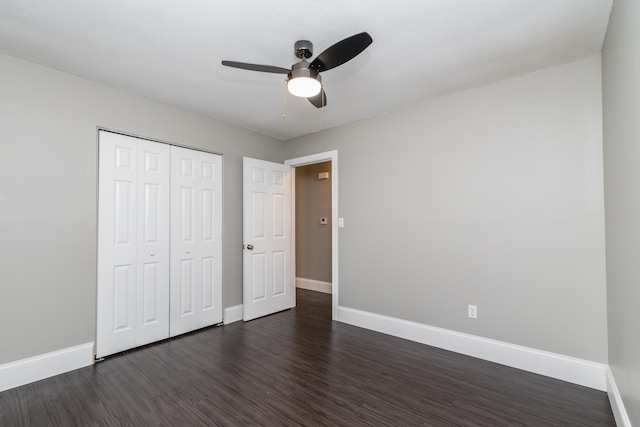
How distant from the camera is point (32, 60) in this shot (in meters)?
2.40

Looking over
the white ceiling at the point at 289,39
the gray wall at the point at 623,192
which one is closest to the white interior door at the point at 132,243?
the white ceiling at the point at 289,39

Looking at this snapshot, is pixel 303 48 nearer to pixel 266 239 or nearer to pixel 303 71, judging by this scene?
pixel 303 71

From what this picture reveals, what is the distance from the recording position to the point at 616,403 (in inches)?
74.9

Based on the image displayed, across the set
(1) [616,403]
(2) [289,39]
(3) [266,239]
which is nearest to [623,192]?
(1) [616,403]

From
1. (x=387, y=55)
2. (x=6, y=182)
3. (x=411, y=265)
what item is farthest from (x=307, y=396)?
(x=6, y=182)

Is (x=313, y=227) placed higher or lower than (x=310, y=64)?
lower

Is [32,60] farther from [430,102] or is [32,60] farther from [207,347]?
[430,102]

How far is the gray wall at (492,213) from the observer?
235cm

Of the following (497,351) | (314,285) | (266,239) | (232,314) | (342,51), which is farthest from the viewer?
(314,285)

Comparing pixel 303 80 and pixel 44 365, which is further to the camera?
pixel 44 365

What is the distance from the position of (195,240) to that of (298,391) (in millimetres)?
2107

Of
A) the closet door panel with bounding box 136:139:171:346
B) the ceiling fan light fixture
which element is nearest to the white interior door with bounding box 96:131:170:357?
the closet door panel with bounding box 136:139:171:346

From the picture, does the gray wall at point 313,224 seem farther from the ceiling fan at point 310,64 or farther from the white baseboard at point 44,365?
the white baseboard at point 44,365

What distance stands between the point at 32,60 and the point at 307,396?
3.42 meters
